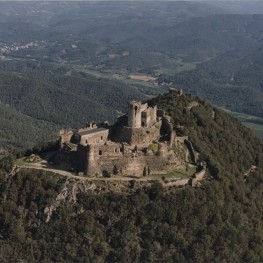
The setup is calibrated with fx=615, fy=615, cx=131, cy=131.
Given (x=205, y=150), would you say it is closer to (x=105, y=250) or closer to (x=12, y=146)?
(x=105, y=250)

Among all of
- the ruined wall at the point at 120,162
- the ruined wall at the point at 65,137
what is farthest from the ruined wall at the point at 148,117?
the ruined wall at the point at 65,137

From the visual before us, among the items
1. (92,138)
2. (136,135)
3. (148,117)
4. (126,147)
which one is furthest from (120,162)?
(148,117)

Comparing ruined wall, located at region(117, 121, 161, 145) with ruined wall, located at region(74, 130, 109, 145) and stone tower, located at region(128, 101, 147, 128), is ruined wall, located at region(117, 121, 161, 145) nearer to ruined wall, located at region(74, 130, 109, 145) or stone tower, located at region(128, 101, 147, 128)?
stone tower, located at region(128, 101, 147, 128)

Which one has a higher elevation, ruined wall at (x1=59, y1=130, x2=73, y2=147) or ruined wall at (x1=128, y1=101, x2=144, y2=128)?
ruined wall at (x1=128, y1=101, x2=144, y2=128)

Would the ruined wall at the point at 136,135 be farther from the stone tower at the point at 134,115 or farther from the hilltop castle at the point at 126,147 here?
the stone tower at the point at 134,115

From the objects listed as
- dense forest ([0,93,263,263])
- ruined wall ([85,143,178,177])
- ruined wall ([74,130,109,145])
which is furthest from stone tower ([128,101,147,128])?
dense forest ([0,93,263,263])

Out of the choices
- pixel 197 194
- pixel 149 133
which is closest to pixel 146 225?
pixel 197 194

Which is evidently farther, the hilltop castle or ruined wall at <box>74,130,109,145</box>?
ruined wall at <box>74,130,109,145</box>
